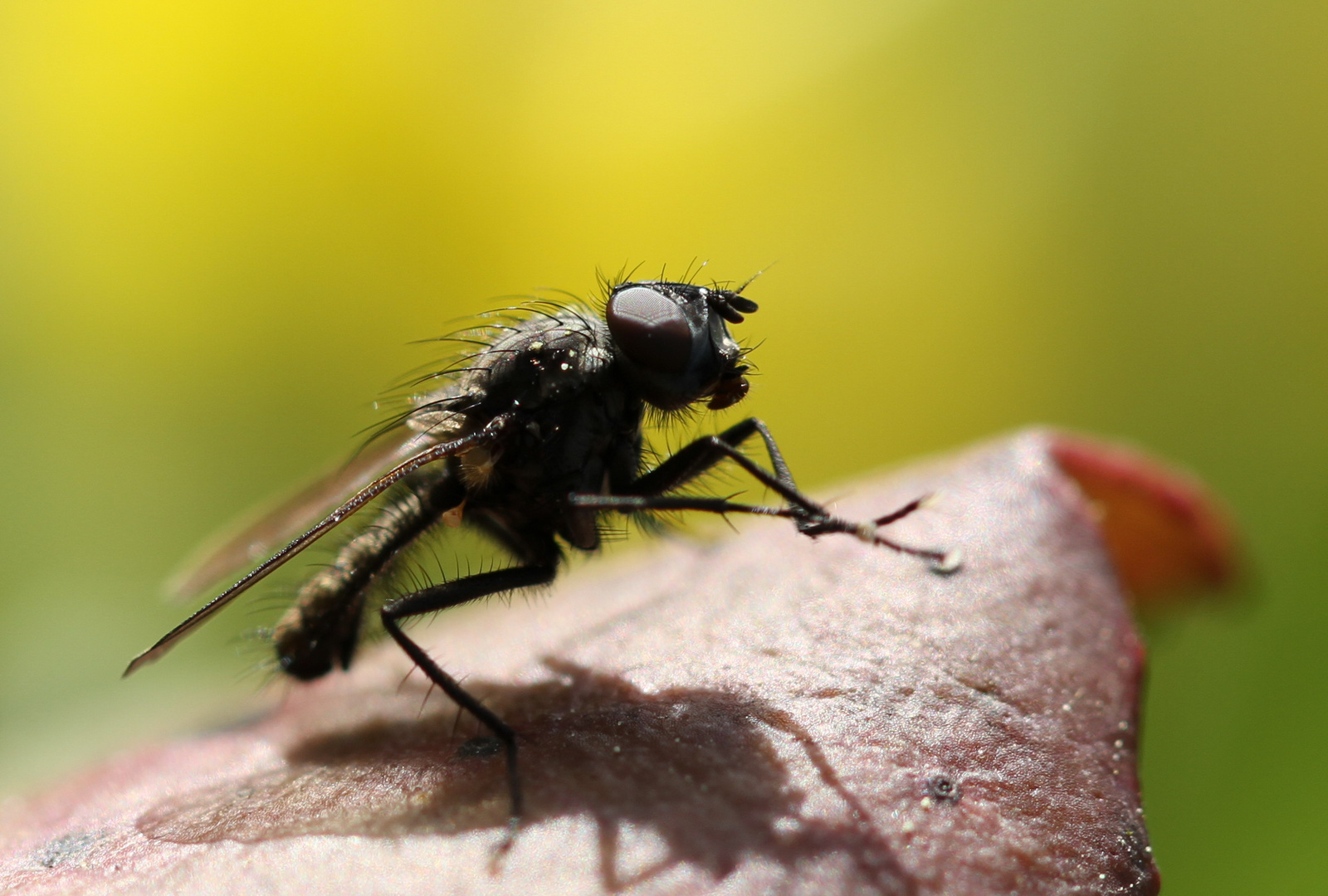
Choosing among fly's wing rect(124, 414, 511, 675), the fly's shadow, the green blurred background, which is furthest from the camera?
the green blurred background

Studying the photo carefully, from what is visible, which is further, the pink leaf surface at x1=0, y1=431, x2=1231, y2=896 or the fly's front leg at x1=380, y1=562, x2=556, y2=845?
the fly's front leg at x1=380, y1=562, x2=556, y2=845

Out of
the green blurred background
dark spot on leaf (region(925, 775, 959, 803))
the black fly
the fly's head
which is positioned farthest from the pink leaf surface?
the green blurred background

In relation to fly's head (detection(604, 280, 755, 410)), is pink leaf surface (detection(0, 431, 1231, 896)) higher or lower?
lower

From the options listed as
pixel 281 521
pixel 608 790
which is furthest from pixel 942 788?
pixel 281 521

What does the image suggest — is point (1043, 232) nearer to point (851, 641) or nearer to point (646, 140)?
point (646, 140)

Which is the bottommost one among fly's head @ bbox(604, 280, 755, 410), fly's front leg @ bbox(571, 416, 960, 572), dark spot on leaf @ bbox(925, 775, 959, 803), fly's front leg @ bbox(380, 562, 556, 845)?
dark spot on leaf @ bbox(925, 775, 959, 803)

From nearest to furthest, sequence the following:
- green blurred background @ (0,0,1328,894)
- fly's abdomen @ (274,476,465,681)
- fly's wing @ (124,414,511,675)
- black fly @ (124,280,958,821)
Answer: fly's wing @ (124,414,511,675), black fly @ (124,280,958,821), fly's abdomen @ (274,476,465,681), green blurred background @ (0,0,1328,894)

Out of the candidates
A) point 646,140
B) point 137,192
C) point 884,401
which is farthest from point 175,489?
point 884,401

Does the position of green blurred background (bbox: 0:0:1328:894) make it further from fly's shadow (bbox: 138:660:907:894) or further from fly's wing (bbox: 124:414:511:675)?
fly's shadow (bbox: 138:660:907:894)
